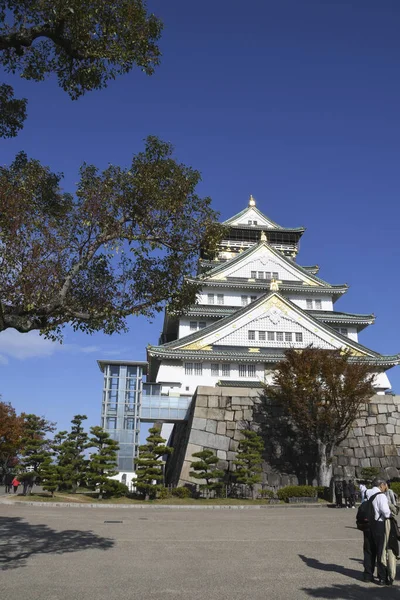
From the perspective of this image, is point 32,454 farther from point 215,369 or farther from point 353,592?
point 353,592

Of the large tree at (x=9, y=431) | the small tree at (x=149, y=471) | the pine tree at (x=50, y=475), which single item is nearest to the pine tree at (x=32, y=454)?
the pine tree at (x=50, y=475)

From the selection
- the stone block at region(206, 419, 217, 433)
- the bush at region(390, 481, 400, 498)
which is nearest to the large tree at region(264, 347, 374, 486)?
the bush at region(390, 481, 400, 498)

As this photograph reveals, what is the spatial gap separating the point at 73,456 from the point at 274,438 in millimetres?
12062

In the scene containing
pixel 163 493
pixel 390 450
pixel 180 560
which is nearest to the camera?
pixel 180 560

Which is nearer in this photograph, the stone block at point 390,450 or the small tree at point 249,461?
the small tree at point 249,461

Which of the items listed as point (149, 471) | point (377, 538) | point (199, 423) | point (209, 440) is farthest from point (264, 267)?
point (377, 538)

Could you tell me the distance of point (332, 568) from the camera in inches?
363

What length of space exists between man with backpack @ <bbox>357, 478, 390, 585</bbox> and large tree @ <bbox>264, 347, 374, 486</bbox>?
1791cm

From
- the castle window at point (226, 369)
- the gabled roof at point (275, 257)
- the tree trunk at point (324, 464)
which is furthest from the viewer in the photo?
the gabled roof at point (275, 257)

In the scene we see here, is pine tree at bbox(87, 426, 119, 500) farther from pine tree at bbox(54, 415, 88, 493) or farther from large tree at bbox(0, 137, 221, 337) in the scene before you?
large tree at bbox(0, 137, 221, 337)

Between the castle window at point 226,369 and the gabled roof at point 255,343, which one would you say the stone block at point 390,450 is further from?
the castle window at point 226,369

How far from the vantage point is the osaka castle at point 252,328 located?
1409 inches

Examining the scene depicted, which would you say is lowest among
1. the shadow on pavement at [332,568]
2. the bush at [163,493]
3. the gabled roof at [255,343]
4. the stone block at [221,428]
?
the bush at [163,493]

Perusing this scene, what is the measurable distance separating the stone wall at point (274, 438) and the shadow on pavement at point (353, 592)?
2073cm
